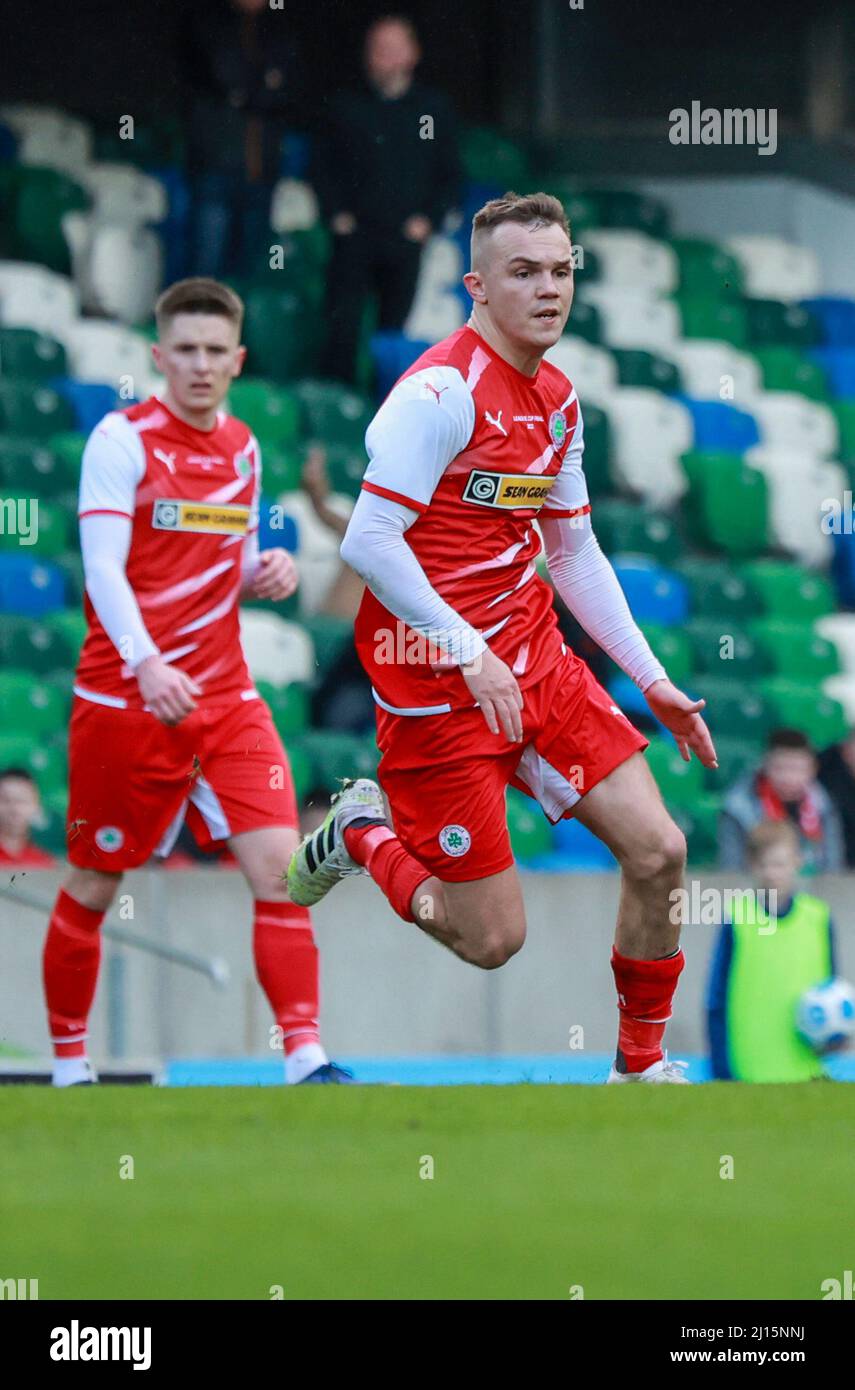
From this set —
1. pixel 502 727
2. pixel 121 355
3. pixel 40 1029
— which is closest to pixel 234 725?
pixel 502 727

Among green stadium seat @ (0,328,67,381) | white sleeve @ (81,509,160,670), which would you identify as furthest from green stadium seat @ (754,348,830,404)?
white sleeve @ (81,509,160,670)

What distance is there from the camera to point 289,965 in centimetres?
691

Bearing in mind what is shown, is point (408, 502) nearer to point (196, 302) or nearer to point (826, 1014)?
point (196, 302)

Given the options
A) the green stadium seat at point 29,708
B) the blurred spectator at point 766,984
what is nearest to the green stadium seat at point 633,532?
the green stadium seat at point 29,708

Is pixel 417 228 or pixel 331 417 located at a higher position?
pixel 417 228

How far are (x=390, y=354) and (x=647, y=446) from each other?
171cm

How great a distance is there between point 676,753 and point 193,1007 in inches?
127

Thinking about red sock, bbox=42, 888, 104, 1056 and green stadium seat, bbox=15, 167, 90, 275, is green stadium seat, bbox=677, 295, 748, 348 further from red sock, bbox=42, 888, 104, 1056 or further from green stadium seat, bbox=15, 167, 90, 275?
red sock, bbox=42, 888, 104, 1056

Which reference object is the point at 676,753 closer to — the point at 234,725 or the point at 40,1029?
the point at 40,1029

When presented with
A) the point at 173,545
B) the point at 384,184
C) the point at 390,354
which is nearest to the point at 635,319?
the point at 390,354

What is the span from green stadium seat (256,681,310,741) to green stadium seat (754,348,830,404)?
19.4 ft

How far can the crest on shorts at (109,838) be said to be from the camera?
23.0 feet

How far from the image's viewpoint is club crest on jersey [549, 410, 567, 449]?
6.07m
